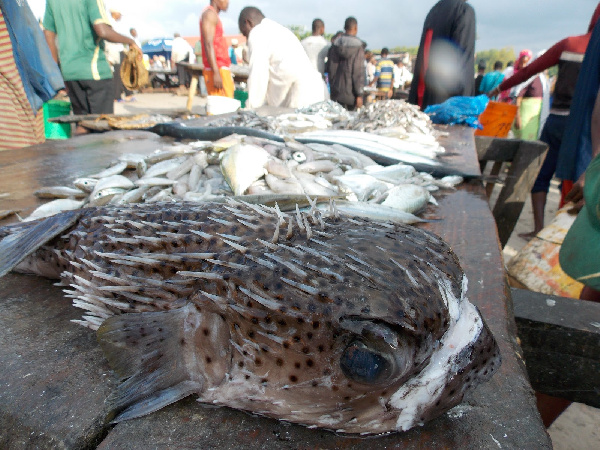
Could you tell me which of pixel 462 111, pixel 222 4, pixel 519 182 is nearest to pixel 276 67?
pixel 222 4

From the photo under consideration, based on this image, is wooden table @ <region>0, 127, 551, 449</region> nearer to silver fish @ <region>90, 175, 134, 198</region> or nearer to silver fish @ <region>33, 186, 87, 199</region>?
silver fish @ <region>90, 175, 134, 198</region>

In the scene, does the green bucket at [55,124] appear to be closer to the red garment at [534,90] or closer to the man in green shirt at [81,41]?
the man in green shirt at [81,41]

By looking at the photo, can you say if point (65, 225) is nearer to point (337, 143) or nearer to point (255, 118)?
point (337, 143)

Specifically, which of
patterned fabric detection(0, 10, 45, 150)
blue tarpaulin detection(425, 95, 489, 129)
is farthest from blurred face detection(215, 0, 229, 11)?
blue tarpaulin detection(425, 95, 489, 129)

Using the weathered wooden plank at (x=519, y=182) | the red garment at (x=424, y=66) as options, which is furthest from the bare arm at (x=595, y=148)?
the red garment at (x=424, y=66)

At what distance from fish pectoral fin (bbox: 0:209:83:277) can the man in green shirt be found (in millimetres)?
5125

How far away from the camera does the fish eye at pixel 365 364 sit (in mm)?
775

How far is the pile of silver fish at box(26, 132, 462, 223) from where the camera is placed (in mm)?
2350

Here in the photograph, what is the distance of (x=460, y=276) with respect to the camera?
100cm

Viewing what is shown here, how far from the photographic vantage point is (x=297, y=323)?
0.86 metres

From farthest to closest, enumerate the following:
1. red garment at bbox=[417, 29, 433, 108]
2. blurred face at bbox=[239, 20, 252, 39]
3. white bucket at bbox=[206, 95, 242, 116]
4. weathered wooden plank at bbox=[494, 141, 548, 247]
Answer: blurred face at bbox=[239, 20, 252, 39] < white bucket at bbox=[206, 95, 242, 116] < red garment at bbox=[417, 29, 433, 108] < weathered wooden plank at bbox=[494, 141, 548, 247]

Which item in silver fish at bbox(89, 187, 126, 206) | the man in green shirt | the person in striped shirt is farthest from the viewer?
the person in striped shirt

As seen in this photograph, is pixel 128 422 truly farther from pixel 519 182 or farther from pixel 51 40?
pixel 51 40

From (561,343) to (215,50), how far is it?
24.4 ft
